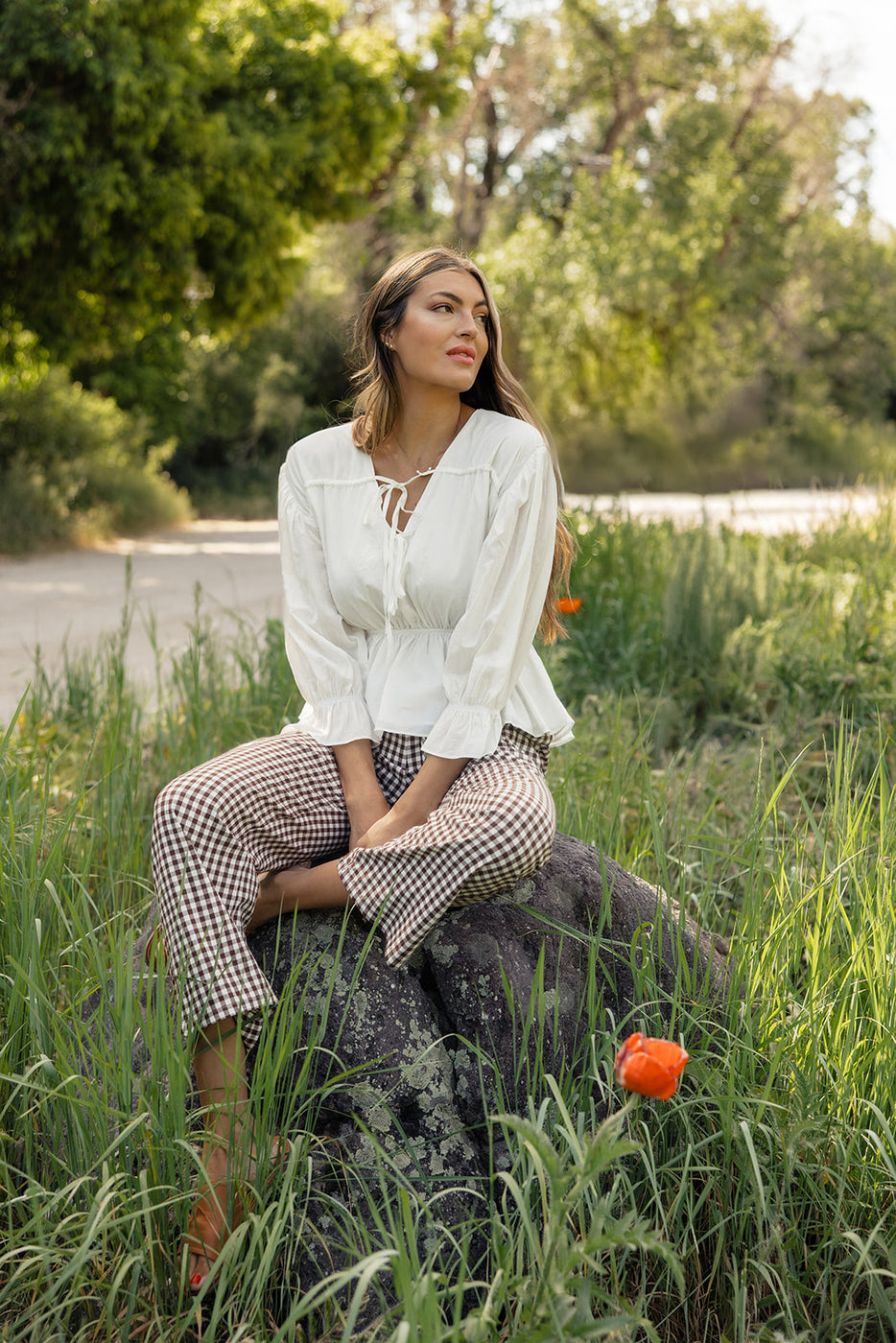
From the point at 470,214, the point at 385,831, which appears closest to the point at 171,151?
the point at 385,831

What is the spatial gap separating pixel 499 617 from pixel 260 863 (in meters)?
0.68

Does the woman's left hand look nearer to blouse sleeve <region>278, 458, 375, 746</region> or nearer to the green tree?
blouse sleeve <region>278, 458, 375, 746</region>

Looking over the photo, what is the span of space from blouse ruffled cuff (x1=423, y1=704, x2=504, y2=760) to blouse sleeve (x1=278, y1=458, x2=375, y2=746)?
0.21 m

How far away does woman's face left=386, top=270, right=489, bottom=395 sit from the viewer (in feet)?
8.54

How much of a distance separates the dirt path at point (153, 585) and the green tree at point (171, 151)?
2484mm

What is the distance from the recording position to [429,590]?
2531 millimetres

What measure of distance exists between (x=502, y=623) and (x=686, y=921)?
707mm

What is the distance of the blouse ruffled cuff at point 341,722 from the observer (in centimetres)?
245

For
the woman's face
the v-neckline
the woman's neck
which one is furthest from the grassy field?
the woman's face

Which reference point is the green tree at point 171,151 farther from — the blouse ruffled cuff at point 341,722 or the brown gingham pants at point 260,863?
the brown gingham pants at point 260,863

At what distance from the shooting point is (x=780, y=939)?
206cm

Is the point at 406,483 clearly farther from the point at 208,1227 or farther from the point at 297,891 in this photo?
the point at 208,1227

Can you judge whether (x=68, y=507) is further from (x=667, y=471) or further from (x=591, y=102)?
(x=591, y=102)

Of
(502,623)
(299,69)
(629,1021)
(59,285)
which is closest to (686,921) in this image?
(629,1021)
